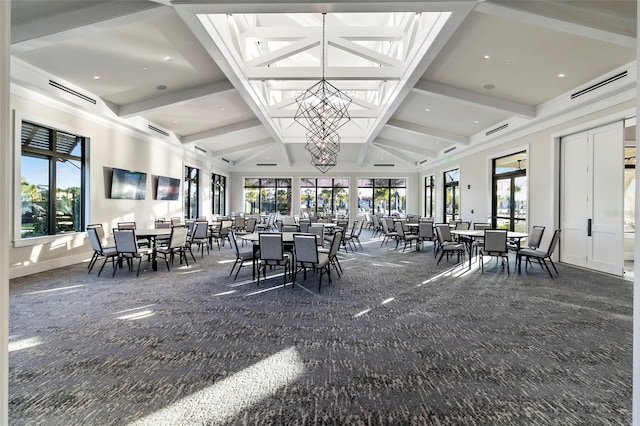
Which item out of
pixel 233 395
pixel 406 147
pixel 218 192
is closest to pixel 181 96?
pixel 233 395

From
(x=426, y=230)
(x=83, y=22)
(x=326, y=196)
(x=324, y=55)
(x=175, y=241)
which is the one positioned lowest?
(x=175, y=241)

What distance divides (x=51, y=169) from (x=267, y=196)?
12197 millimetres

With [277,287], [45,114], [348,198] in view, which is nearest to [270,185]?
[348,198]

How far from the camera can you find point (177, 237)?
21.6 ft

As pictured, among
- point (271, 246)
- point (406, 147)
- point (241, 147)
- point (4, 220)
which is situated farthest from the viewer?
point (406, 147)

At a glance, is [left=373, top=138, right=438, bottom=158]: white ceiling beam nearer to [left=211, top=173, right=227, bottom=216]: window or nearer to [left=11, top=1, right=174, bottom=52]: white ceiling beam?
[left=211, top=173, right=227, bottom=216]: window

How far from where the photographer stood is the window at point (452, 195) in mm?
13417

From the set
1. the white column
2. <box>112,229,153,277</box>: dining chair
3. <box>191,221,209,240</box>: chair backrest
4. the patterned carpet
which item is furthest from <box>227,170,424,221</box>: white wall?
the white column

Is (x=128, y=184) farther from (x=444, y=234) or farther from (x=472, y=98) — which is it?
(x=472, y=98)

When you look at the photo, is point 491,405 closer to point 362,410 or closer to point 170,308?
point 362,410

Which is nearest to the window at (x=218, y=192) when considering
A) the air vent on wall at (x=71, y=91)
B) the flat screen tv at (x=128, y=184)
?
the flat screen tv at (x=128, y=184)

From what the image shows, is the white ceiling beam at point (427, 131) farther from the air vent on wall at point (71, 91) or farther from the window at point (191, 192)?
the air vent on wall at point (71, 91)

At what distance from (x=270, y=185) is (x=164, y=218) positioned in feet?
27.6

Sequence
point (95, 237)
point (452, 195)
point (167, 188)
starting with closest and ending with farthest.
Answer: point (95, 237) → point (167, 188) → point (452, 195)
